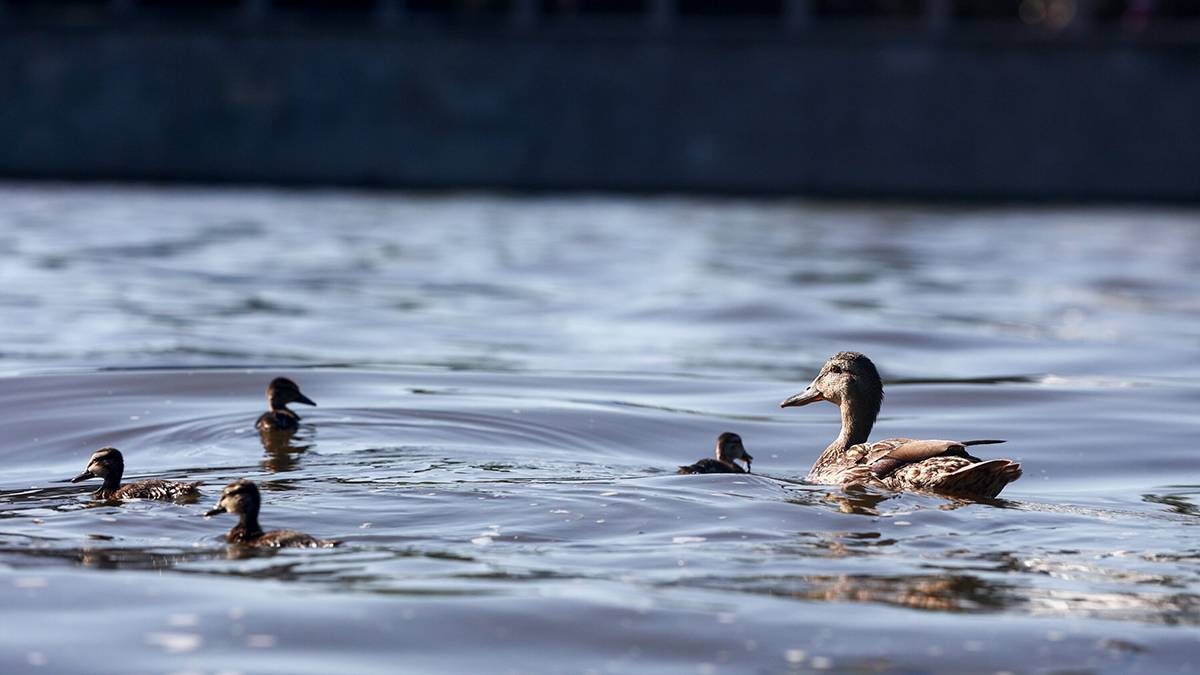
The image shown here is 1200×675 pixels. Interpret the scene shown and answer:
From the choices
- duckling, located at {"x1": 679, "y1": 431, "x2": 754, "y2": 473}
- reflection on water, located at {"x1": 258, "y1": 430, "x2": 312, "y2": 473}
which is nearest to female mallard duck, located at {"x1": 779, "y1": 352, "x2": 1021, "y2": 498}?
duckling, located at {"x1": 679, "y1": 431, "x2": 754, "y2": 473}

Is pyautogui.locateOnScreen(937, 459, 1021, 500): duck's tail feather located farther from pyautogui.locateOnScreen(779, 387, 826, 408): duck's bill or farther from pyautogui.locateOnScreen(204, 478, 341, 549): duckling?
pyautogui.locateOnScreen(204, 478, 341, 549): duckling

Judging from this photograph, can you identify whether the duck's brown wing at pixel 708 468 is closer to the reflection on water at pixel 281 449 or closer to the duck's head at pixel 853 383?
the duck's head at pixel 853 383

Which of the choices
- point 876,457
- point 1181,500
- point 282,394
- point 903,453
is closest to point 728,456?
point 876,457

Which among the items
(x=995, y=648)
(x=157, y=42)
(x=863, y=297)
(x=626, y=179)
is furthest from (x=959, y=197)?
(x=995, y=648)

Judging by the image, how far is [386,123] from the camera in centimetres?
3653

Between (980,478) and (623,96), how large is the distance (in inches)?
1144

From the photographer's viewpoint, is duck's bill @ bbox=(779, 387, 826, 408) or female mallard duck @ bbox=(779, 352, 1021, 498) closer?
female mallard duck @ bbox=(779, 352, 1021, 498)

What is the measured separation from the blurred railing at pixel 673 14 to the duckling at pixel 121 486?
95.2 ft

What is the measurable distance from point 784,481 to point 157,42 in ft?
102

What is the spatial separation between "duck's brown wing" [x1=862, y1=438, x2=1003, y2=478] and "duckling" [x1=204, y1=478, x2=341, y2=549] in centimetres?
253

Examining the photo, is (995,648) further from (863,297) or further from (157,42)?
(157,42)

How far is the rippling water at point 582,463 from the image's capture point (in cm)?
528

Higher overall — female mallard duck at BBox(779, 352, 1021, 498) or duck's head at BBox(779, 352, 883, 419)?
duck's head at BBox(779, 352, 883, 419)

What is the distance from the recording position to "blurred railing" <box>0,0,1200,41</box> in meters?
35.2
